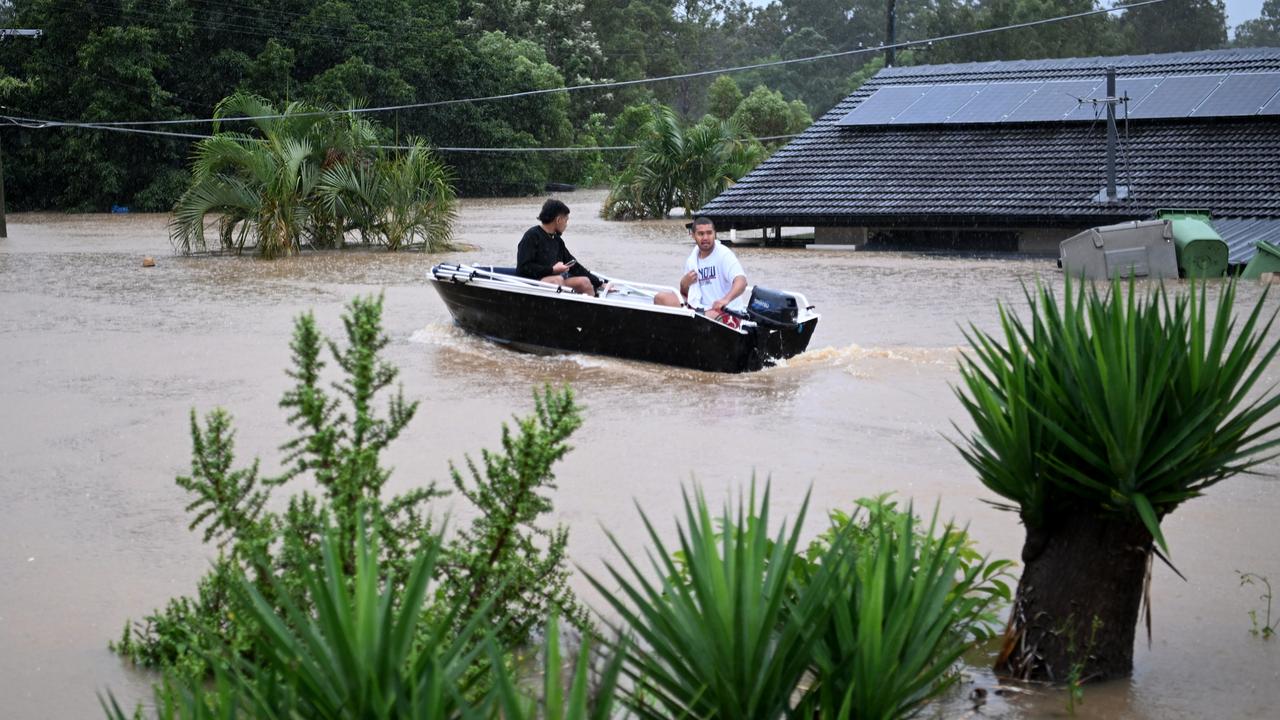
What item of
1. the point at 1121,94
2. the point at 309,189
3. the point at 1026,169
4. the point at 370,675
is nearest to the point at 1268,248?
the point at 1026,169

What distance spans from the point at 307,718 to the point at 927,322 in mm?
14299

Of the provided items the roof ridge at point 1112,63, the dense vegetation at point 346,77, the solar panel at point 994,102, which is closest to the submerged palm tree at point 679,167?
the dense vegetation at point 346,77

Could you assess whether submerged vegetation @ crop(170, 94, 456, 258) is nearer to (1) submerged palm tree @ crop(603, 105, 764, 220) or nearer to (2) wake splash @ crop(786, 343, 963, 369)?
(1) submerged palm tree @ crop(603, 105, 764, 220)

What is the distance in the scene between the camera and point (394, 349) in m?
15.1

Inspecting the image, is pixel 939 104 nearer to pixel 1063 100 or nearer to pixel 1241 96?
pixel 1063 100

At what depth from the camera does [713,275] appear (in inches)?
519

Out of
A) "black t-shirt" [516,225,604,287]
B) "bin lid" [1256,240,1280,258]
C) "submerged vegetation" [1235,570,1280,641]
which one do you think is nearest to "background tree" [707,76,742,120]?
"bin lid" [1256,240,1280,258]

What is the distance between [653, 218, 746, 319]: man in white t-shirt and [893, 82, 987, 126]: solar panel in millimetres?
16947

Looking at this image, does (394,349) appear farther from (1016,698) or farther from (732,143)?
(732,143)

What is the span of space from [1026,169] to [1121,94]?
111 inches

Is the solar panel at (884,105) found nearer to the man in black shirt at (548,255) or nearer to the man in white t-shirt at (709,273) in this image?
the man in black shirt at (548,255)

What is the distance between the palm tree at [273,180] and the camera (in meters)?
25.8

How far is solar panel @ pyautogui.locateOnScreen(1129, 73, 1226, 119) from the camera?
88.2 feet

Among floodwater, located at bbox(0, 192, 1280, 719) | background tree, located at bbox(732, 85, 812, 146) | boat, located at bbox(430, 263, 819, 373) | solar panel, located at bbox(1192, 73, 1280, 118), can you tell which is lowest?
floodwater, located at bbox(0, 192, 1280, 719)
